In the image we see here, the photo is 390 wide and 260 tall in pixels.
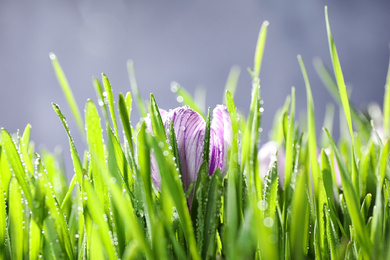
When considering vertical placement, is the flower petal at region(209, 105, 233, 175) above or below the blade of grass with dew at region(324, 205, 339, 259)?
above

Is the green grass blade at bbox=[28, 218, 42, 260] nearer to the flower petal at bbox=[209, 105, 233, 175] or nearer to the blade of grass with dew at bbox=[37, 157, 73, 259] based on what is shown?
the blade of grass with dew at bbox=[37, 157, 73, 259]

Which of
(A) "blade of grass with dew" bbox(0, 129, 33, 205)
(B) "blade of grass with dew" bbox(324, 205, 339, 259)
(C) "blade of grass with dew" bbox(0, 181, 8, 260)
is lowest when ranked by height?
(B) "blade of grass with dew" bbox(324, 205, 339, 259)

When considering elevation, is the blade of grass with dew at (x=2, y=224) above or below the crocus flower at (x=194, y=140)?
below

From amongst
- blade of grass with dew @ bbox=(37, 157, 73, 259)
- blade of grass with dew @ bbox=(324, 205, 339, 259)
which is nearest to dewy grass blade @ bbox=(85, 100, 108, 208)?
blade of grass with dew @ bbox=(37, 157, 73, 259)

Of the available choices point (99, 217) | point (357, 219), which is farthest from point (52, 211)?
point (357, 219)

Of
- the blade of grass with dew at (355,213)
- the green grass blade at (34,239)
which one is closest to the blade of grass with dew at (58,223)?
the green grass blade at (34,239)

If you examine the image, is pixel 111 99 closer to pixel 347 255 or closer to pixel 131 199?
pixel 131 199

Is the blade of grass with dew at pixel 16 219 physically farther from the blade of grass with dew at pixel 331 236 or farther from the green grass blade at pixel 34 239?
the blade of grass with dew at pixel 331 236
